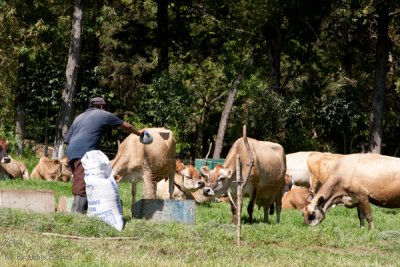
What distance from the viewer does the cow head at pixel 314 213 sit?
732 inches

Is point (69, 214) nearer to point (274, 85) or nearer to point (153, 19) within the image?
point (274, 85)

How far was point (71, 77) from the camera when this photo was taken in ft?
114

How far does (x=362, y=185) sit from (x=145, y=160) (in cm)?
462

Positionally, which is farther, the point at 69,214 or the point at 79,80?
the point at 79,80

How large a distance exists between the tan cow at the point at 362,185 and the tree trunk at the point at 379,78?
1520 cm

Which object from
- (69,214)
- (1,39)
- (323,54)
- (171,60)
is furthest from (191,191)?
(171,60)

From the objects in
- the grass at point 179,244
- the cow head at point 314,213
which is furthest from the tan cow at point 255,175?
the grass at point 179,244

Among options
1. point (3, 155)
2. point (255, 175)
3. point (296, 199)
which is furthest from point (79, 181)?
point (3, 155)

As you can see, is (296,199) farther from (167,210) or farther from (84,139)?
(84,139)

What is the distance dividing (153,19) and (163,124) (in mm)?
Result: 8659

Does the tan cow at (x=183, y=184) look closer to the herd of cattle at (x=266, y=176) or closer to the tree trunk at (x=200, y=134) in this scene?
the herd of cattle at (x=266, y=176)

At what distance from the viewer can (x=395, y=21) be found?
125ft

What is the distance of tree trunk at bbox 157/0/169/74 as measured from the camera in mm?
39938

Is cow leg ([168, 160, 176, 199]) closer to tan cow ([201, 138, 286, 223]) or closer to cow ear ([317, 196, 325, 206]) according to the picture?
tan cow ([201, 138, 286, 223])
